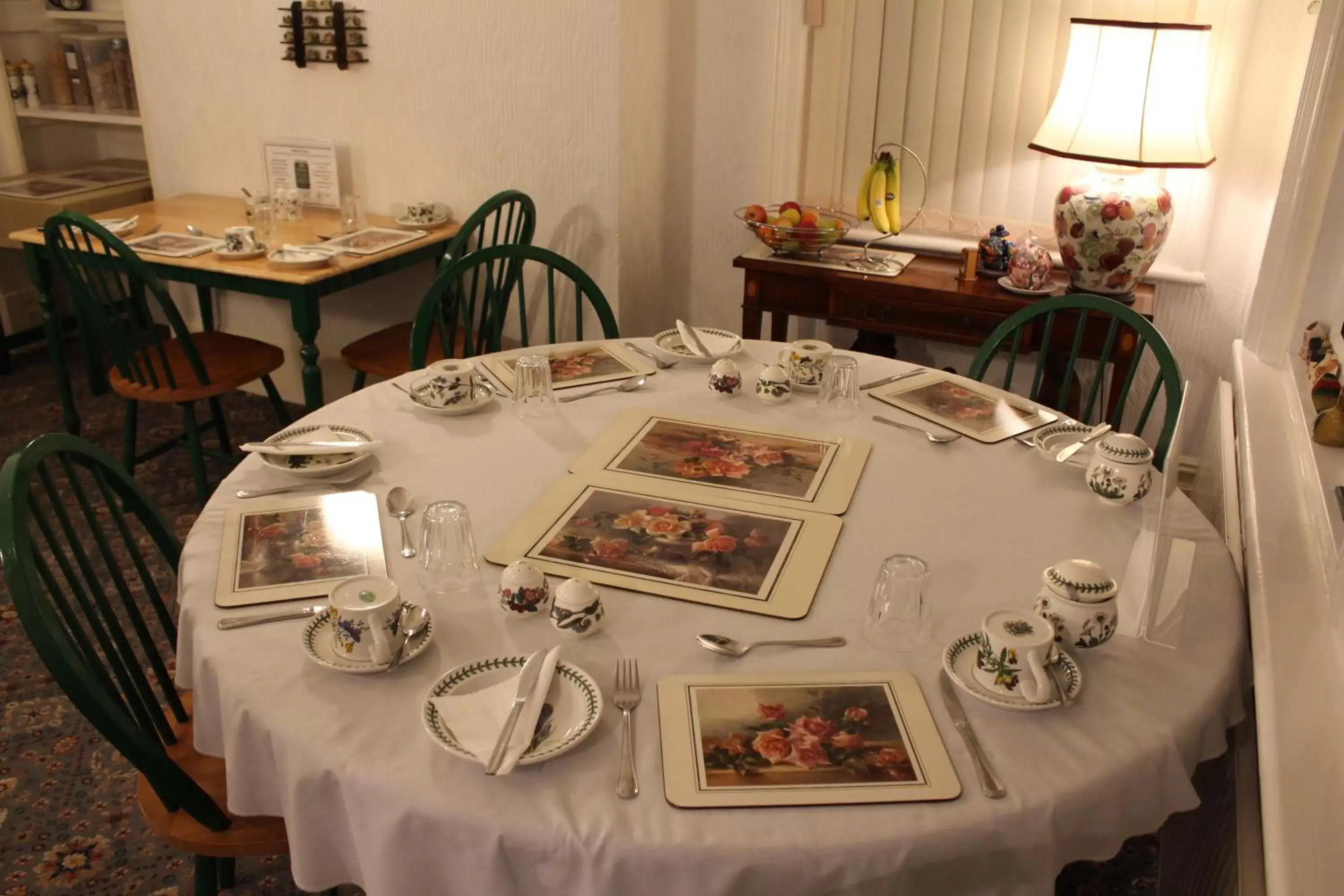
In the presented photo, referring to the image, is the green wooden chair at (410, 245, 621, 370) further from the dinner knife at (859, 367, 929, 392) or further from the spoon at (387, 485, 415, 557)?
the spoon at (387, 485, 415, 557)

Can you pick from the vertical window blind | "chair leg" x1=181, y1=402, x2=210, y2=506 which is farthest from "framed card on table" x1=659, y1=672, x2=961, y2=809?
"chair leg" x1=181, y1=402, x2=210, y2=506

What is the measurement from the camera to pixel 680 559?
1309 mm

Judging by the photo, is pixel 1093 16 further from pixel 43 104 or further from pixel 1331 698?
pixel 43 104

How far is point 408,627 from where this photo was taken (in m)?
1.13

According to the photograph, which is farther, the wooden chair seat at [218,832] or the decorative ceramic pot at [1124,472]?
the decorative ceramic pot at [1124,472]

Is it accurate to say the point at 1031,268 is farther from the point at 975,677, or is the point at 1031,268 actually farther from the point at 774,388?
the point at 975,677

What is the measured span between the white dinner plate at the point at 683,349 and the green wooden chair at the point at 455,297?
33.6 inches

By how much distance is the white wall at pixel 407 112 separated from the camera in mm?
2871

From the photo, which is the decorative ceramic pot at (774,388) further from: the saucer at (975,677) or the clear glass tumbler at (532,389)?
the saucer at (975,677)

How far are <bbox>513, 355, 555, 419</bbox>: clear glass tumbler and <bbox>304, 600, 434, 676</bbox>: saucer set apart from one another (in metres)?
0.62

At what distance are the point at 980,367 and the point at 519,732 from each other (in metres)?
1.38

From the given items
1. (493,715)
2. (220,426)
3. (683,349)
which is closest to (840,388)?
(683,349)

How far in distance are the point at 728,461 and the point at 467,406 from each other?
45 centimetres

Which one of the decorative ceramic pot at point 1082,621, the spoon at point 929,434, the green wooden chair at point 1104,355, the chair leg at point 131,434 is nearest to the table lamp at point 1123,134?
the green wooden chair at point 1104,355
